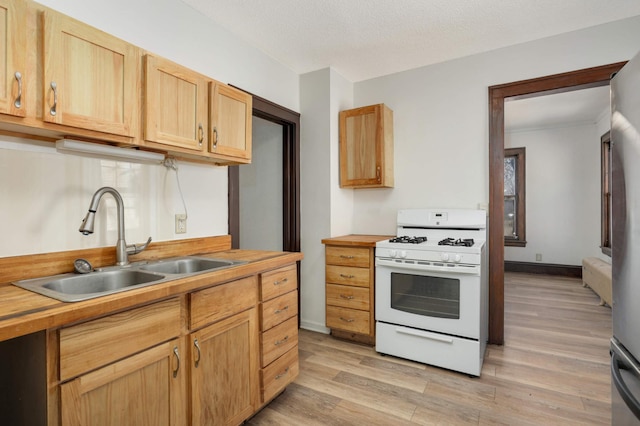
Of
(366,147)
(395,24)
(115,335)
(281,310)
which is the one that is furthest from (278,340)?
(395,24)

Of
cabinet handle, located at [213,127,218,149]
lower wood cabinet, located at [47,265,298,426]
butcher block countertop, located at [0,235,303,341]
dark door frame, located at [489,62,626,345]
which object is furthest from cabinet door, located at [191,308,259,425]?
dark door frame, located at [489,62,626,345]

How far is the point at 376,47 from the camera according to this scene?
2893 mm

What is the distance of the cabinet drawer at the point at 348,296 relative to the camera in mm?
2900

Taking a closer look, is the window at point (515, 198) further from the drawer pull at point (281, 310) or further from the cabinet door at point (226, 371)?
the cabinet door at point (226, 371)

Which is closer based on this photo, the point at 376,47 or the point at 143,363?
the point at 143,363

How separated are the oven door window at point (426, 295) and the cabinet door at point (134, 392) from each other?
173cm

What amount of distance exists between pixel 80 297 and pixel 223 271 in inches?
23.0

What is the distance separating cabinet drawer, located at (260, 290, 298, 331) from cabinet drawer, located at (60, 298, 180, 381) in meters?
0.56

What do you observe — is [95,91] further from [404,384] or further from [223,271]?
[404,384]

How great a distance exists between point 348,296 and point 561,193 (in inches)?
181

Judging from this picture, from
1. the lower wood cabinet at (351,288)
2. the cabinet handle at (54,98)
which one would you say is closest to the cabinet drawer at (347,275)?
the lower wood cabinet at (351,288)

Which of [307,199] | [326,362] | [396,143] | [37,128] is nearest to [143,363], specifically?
[37,128]

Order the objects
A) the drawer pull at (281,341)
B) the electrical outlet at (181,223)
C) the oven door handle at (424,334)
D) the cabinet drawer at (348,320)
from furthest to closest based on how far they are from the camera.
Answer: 1. the cabinet drawer at (348,320)
2. the oven door handle at (424,334)
3. the electrical outlet at (181,223)
4. the drawer pull at (281,341)

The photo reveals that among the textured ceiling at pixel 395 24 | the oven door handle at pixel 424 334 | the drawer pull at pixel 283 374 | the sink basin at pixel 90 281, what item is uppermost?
the textured ceiling at pixel 395 24
